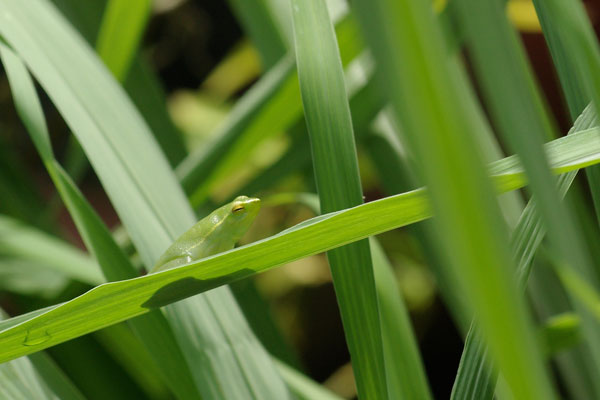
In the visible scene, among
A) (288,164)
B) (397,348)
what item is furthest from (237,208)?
(397,348)

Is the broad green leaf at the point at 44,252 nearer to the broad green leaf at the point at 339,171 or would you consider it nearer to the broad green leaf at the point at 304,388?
the broad green leaf at the point at 304,388

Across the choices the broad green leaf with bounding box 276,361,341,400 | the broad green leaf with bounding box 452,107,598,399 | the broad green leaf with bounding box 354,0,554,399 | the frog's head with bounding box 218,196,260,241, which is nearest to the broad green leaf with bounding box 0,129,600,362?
the broad green leaf with bounding box 452,107,598,399

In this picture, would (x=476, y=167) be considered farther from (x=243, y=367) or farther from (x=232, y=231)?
(x=232, y=231)

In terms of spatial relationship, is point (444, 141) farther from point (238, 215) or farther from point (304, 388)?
point (238, 215)

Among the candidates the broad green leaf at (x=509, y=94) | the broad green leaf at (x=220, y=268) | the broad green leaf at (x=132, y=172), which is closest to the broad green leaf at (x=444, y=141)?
the broad green leaf at (x=509, y=94)

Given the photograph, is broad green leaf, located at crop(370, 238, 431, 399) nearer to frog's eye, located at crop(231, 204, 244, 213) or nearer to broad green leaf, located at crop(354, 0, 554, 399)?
frog's eye, located at crop(231, 204, 244, 213)

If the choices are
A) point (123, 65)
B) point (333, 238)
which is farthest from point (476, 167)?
point (123, 65)
